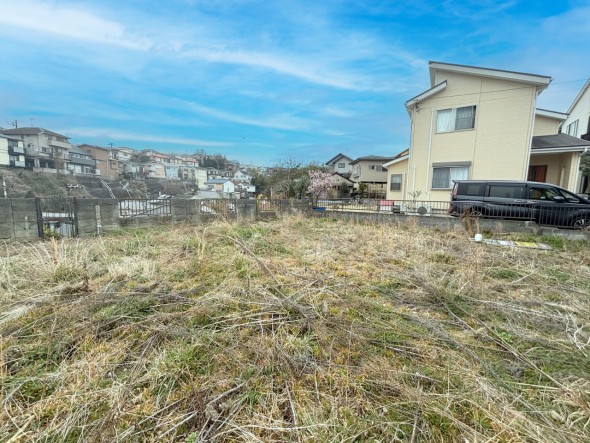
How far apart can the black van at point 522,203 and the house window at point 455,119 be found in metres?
4.03

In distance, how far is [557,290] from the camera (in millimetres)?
3555

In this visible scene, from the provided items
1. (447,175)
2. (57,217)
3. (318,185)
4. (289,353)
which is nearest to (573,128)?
(447,175)

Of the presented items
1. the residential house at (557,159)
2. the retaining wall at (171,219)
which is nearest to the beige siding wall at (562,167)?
the residential house at (557,159)

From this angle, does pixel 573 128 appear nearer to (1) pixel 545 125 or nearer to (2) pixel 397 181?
(1) pixel 545 125

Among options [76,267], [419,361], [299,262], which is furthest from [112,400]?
[299,262]

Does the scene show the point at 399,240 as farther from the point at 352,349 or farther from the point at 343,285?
the point at 352,349

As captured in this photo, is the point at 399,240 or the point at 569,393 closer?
the point at 569,393

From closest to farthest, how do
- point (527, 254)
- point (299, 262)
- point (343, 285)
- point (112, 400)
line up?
point (112, 400), point (343, 285), point (299, 262), point (527, 254)

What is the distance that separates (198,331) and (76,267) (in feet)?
8.53

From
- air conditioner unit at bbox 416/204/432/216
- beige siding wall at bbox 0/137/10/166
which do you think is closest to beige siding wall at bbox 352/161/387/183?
air conditioner unit at bbox 416/204/432/216

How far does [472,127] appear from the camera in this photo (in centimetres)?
1125

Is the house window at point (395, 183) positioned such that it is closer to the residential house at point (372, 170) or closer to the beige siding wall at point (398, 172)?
the beige siding wall at point (398, 172)

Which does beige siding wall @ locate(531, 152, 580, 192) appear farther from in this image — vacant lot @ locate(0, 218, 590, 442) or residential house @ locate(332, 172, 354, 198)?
residential house @ locate(332, 172, 354, 198)

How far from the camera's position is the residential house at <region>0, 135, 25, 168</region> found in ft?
96.1
